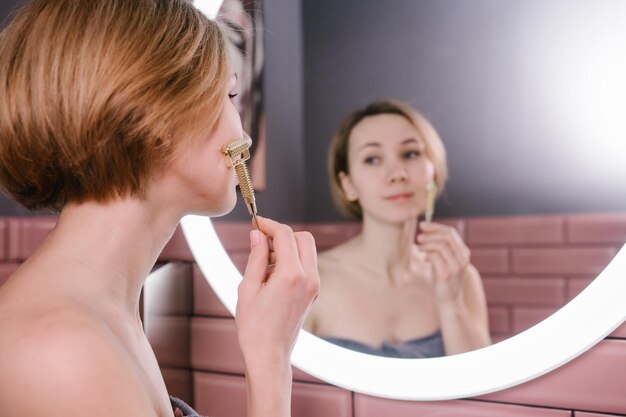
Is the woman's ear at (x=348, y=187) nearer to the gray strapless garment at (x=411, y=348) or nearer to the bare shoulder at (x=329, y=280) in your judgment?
the bare shoulder at (x=329, y=280)

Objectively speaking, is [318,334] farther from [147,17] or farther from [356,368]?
[147,17]

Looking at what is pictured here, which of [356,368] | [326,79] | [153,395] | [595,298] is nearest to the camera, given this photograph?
[153,395]

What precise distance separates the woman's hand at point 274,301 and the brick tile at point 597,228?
12.6 inches

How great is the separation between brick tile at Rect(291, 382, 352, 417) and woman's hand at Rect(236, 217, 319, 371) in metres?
0.27

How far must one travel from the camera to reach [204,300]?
2.68 feet

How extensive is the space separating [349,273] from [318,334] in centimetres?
9

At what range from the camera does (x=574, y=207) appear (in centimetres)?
63

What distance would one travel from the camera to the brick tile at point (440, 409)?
2.05 ft

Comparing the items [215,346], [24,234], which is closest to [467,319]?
[215,346]

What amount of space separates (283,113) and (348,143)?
129mm

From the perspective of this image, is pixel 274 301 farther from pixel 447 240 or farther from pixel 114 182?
pixel 447 240

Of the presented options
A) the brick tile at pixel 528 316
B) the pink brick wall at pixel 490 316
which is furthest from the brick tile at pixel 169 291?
the brick tile at pixel 528 316

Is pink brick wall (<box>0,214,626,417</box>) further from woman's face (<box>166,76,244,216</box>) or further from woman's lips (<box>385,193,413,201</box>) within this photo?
woman's face (<box>166,76,244,216</box>)

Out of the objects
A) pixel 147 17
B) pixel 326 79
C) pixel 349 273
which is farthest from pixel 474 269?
pixel 147 17
